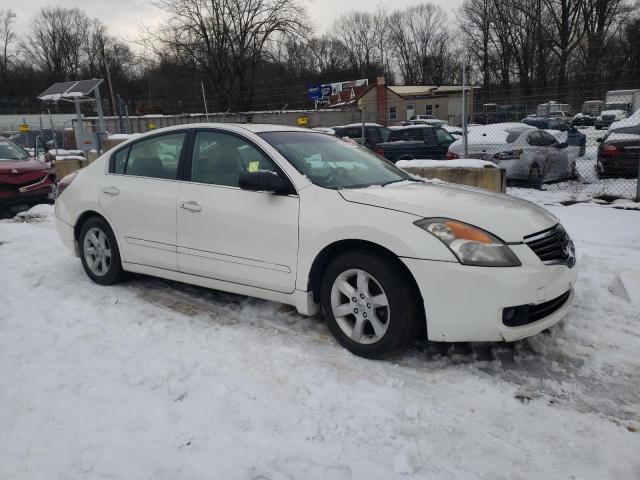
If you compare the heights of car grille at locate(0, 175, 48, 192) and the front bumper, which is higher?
car grille at locate(0, 175, 48, 192)

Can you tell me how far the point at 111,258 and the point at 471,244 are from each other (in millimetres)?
3414

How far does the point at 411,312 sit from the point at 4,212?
8719mm

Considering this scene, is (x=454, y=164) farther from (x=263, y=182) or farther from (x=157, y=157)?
(x=263, y=182)

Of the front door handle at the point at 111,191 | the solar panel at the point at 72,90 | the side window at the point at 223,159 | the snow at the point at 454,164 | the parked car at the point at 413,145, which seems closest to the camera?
Result: the side window at the point at 223,159

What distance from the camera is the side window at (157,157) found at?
4.33 meters

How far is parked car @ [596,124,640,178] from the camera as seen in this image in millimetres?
10312

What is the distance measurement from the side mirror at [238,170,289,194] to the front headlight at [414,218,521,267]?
102 centimetres

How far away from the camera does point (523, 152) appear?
10312 mm

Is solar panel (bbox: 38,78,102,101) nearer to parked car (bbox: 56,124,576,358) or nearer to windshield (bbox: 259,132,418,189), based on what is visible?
parked car (bbox: 56,124,576,358)

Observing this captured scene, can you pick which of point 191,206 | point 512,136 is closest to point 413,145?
point 512,136

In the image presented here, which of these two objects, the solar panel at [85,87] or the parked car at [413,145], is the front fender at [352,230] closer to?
the parked car at [413,145]

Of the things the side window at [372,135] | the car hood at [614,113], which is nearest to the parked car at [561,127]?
the car hood at [614,113]

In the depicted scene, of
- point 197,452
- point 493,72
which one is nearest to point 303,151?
point 197,452

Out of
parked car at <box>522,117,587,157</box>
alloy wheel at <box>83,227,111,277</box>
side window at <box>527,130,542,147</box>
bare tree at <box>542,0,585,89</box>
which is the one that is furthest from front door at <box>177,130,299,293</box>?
bare tree at <box>542,0,585,89</box>
